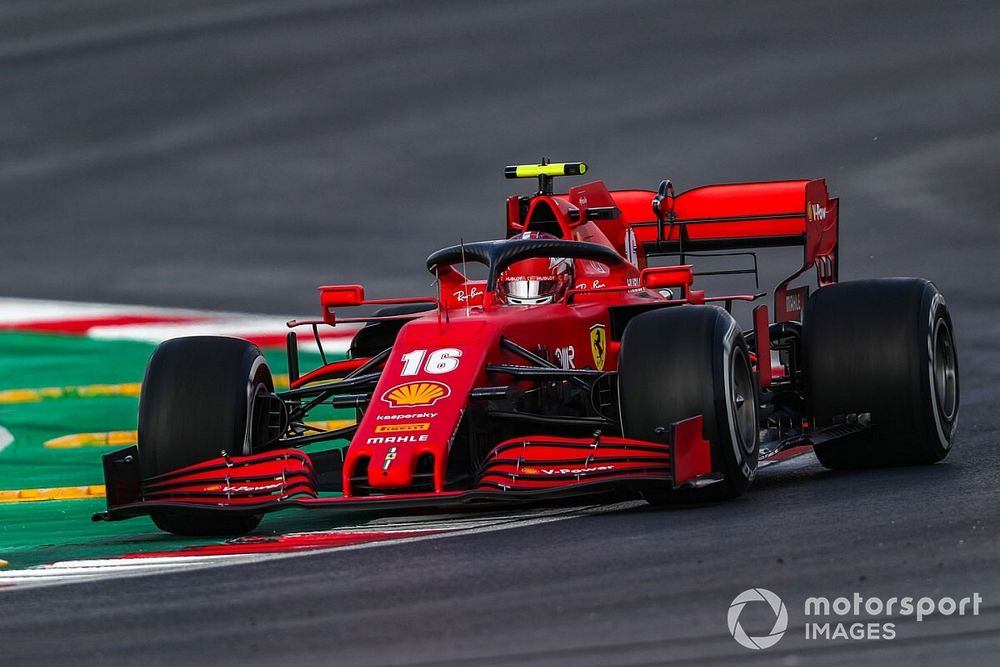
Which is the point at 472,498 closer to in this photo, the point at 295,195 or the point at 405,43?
the point at 295,195

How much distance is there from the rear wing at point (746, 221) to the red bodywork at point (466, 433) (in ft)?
5.71

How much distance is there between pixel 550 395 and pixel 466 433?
94 cm

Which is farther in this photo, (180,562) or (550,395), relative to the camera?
(550,395)

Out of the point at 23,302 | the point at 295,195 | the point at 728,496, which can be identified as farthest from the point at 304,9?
the point at 728,496

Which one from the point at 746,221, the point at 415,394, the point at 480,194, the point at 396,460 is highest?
the point at 480,194

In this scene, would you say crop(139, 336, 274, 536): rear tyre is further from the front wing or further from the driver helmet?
the driver helmet

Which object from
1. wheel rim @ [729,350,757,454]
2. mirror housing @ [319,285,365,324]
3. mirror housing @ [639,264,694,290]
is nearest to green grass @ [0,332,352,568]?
mirror housing @ [319,285,365,324]

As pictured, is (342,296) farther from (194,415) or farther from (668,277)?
(668,277)

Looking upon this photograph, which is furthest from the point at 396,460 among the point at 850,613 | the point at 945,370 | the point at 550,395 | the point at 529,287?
the point at 945,370

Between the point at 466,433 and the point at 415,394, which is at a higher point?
the point at 415,394

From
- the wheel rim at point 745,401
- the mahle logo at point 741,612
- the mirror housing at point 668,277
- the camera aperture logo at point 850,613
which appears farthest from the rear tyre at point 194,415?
the camera aperture logo at point 850,613

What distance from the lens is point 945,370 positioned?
34.3 feet

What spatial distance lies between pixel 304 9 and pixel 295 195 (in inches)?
304

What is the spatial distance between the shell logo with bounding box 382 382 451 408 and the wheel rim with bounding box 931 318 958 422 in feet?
10.4
